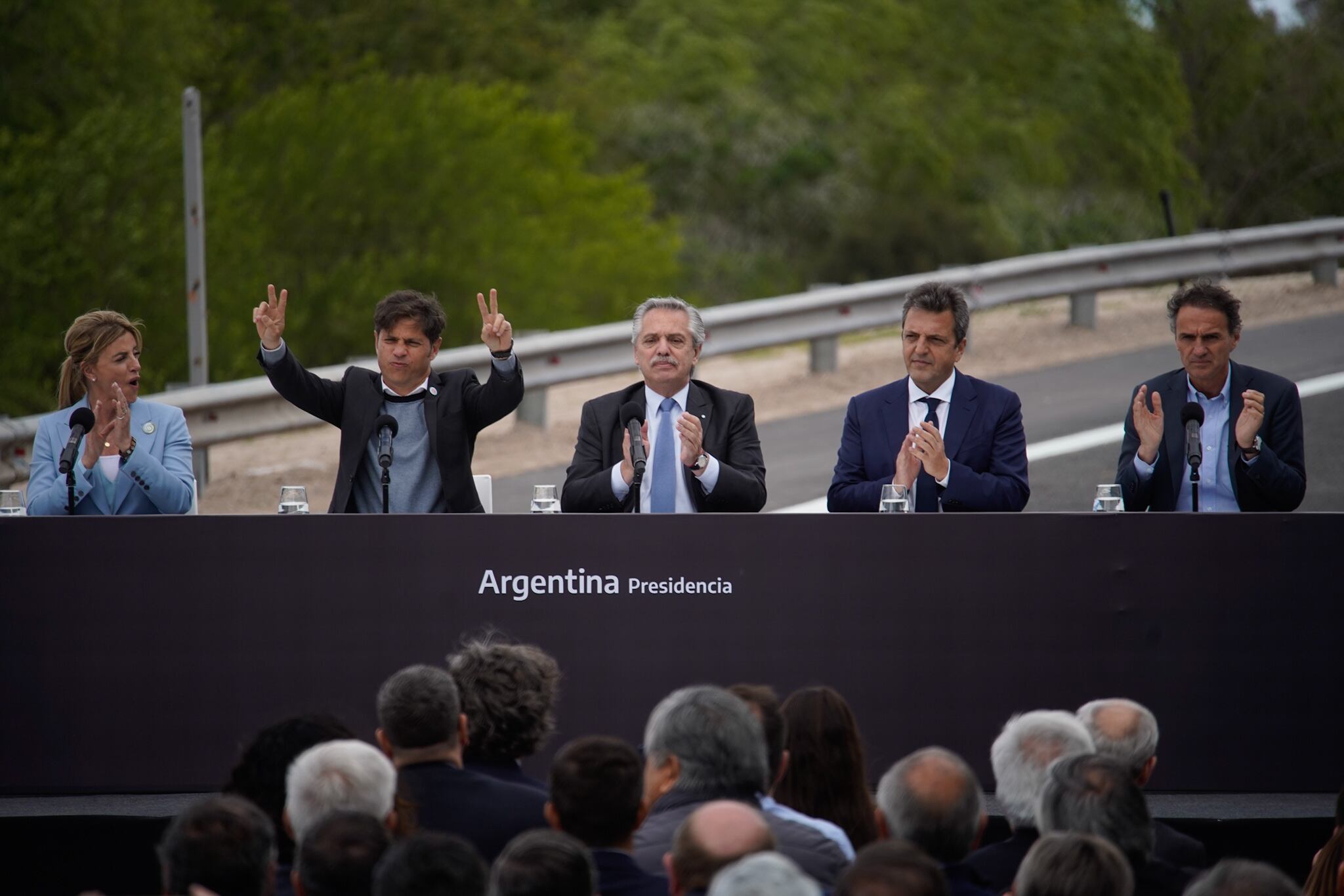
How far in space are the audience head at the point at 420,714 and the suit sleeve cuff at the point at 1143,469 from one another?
3.29 metres

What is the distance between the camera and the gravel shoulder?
491 inches

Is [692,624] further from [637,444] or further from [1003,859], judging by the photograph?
[1003,859]

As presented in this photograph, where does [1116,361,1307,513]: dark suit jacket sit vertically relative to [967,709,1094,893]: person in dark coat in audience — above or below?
above

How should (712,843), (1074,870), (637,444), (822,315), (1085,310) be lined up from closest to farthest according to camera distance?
1. (1074,870)
2. (712,843)
3. (637,444)
4. (822,315)
5. (1085,310)

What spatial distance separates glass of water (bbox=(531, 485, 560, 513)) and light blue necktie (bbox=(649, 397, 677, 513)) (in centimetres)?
51

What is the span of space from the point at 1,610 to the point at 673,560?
2.40 meters

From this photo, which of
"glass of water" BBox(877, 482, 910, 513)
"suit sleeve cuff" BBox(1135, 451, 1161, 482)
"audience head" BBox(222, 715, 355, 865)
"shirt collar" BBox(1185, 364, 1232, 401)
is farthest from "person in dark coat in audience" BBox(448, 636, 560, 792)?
"shirt collar" BBox(1185, 364, 1232, 401)

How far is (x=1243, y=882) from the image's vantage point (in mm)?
3490

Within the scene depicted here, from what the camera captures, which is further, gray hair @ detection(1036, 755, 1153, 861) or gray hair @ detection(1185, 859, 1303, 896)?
gray hair @ detection(1036, 755, 1153, 861)

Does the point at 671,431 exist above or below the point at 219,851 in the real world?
above

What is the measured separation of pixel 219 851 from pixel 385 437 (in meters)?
2.84

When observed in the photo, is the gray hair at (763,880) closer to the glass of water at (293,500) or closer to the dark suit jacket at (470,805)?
Result: the dark suit jacket at (470,805)

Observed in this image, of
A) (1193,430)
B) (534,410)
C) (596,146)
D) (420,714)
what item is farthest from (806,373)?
(596,146)

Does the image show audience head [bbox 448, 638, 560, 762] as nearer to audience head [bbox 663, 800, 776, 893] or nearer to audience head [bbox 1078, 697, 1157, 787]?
audience head [bbox 663, 800, 776, 893]
